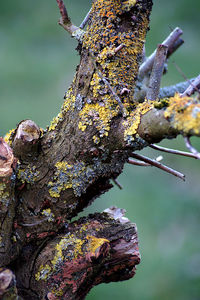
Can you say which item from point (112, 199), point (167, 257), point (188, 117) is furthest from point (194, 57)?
point (188, 117)

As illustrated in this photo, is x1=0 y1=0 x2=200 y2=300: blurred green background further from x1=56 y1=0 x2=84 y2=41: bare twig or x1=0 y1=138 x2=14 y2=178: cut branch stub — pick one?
x1=56 y1=0 x2=84 y2=41: bare twig

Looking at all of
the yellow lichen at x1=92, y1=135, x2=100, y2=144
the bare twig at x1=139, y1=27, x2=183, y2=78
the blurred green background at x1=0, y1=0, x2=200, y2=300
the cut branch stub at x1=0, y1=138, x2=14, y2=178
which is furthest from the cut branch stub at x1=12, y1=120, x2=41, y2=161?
the blurred green background at x1=0, y1=0, x2=200, y2=300

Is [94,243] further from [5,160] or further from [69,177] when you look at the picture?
[5,160]

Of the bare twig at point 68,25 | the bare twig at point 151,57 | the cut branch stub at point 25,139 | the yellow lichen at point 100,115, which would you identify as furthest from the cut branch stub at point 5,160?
the bare twig at point 151,57

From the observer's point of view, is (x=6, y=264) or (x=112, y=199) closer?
(x=6, y=264)

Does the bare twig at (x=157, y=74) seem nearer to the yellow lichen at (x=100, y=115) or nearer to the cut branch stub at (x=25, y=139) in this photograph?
the yellow lichen at (x=100, y=115)

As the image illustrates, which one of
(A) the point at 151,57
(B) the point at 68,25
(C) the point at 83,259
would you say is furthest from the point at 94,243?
(A) the point at 151,57

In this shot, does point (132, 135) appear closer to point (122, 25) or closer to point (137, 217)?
point (122, 25)
